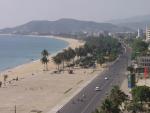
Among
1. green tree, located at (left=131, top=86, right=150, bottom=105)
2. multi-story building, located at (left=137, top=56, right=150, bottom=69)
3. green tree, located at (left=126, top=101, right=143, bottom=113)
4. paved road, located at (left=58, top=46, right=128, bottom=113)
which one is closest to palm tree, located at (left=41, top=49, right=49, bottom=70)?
paved road, located at (left=58, top=46, right=128, bottom=113)

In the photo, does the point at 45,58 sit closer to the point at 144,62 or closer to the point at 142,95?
the point at 144,62

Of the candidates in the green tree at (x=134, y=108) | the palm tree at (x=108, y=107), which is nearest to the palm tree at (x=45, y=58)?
the green tree at (x=134, y=108)

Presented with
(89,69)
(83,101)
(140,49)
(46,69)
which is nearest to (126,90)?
(83,101)

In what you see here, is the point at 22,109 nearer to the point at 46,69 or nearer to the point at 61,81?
the point at 61,81

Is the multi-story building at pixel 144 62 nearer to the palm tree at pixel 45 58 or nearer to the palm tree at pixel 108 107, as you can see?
the palm tree at pixel 45 58

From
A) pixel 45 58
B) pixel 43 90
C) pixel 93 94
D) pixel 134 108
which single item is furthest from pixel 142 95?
pixel 45 58

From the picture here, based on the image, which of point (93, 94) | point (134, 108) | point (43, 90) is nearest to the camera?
point (134, 108)
